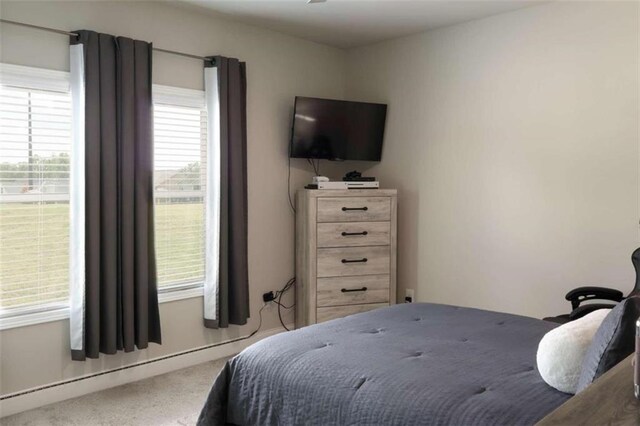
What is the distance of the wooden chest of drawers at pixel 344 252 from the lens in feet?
14.5

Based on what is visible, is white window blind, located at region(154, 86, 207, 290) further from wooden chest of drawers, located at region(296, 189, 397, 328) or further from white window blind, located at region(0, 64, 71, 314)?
wooden chest of drawers, located at region(296, 189, 397, 328)

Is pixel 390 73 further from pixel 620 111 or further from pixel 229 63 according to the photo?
pixel 620 111

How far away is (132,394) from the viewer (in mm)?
3539

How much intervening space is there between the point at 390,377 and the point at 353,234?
255 cm

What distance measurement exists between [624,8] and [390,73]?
1874 millimetres

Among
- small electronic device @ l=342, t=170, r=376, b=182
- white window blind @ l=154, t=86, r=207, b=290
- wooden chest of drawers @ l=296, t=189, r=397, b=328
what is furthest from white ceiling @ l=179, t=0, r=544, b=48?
wooden chest of drawers @ l=296, t=189, r=397, b=328

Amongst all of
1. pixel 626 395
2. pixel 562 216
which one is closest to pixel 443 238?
pixel 562 216

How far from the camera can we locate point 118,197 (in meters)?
3.55

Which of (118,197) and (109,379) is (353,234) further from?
(109,379)

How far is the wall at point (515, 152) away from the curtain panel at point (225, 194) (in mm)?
1398

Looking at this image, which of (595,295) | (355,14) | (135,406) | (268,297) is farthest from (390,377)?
(355,14)

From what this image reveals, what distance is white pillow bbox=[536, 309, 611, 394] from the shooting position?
1826mm

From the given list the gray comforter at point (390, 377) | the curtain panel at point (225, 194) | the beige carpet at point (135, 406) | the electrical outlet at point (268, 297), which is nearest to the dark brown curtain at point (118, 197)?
the beige carpet at point (135, 406)

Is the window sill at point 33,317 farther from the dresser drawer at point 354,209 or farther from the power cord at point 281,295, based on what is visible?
the dresser drawer at point 354,209
